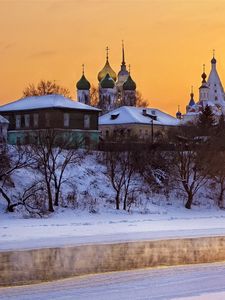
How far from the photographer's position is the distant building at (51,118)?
221 feet

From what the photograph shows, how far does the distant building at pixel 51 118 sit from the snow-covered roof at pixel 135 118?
16422mm

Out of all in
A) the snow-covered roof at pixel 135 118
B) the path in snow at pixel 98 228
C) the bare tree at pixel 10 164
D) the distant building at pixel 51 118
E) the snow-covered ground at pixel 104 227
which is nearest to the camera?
the path in snow at pixel 98 228

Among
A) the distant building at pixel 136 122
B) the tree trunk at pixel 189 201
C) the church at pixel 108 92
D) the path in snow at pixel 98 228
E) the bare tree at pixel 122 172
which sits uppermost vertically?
the church at pixel 108 92

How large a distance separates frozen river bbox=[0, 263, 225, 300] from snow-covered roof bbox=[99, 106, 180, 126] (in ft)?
211

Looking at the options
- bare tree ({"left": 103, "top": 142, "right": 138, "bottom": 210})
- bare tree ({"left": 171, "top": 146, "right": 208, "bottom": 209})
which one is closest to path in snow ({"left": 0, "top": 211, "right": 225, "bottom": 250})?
bare tree ({"left": 103, "top": 142, "right": 138, "bottom": 210})

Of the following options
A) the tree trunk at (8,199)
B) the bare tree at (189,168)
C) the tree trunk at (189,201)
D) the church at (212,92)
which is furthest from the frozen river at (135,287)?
the church at (212,92)

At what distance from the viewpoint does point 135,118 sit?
86688 millimetres

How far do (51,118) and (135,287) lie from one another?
4804cm

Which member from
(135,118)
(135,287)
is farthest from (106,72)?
(135,287)

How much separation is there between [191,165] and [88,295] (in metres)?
38.8

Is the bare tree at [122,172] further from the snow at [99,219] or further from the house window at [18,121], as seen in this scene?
the house window at [18,121]

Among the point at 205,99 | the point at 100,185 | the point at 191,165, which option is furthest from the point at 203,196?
the point at 205,99

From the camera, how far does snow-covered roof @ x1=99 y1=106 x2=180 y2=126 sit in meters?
87.1

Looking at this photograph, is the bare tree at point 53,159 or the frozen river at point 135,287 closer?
the frozen river at point 135,287
